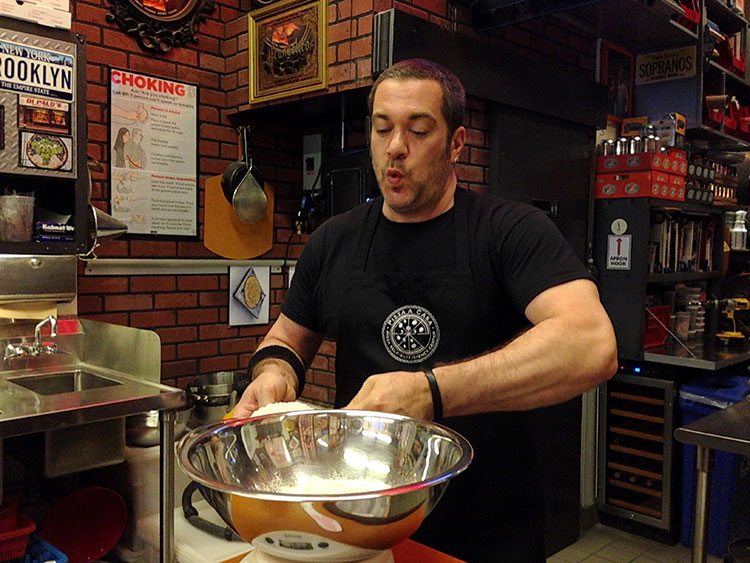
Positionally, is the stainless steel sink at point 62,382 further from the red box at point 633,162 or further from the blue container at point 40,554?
the red box at point 633,162

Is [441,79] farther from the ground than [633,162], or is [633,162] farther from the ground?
[633,162]

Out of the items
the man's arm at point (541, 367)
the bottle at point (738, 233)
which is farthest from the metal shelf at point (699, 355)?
A: the man's arm at point (541, 367)

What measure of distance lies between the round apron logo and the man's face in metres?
0.26

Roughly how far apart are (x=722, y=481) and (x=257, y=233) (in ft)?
8.87

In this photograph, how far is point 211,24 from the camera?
3.03 meters

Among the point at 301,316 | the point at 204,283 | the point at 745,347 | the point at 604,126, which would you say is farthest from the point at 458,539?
the point at 745,347

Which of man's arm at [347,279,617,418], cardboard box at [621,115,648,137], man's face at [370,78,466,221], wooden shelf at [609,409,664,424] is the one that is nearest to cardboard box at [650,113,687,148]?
cardboard box at [621,115,648,137]

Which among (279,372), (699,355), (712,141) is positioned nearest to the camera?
(279,372)

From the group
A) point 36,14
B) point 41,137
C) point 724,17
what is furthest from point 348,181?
point 724,17

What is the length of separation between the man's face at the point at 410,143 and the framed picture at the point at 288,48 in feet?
3.66

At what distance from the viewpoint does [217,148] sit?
3.05 m

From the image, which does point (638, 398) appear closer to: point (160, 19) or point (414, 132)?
point (414, 132)

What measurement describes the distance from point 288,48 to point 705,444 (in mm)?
2185

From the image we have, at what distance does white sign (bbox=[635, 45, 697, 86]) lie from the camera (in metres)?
4.15
